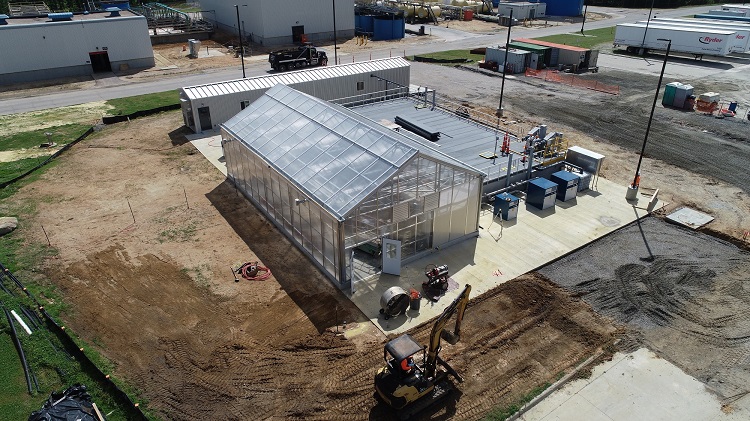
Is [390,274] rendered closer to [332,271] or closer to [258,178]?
[332,271]

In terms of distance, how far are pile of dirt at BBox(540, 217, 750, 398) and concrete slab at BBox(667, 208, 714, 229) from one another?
56 cm

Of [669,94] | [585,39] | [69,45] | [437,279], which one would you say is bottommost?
[437,279]

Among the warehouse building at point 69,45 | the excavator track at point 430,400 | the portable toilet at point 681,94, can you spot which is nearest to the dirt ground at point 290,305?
the excavator track at point 430,400

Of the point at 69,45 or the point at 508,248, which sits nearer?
the point at 508,248

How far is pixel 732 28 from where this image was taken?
63531 mm

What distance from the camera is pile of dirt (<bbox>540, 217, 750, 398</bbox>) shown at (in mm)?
Answer: 17672

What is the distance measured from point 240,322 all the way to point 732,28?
7283 cm

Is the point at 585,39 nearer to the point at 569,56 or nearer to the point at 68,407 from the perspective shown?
the point at 569,56

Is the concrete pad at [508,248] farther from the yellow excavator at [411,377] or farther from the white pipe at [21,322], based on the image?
the white pipe at [21,322]

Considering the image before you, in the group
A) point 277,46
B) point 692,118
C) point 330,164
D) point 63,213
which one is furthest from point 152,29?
point 692,118

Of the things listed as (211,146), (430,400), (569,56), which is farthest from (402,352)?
(569,56)

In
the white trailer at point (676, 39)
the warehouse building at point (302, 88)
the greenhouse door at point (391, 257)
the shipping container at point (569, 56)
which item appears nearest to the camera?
the greenhouse door at point (391, 257)

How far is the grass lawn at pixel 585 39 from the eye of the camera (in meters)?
70.8

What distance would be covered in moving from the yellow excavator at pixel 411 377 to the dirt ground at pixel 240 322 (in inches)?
29.6
